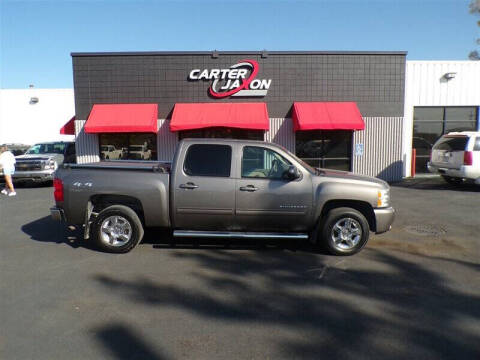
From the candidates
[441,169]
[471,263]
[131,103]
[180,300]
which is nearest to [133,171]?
[180,300]

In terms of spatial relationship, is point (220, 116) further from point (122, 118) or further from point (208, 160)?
point (208, 160)

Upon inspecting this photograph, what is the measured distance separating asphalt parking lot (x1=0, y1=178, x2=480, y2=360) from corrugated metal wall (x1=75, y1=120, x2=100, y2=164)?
29.1 feet

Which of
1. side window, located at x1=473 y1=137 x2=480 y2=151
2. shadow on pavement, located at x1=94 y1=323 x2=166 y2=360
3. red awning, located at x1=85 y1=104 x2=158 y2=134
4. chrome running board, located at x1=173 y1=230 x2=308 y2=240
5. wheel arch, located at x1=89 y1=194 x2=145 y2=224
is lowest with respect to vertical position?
shadow on pavement, located at x1=94 y1=323 x2=166 y2=360

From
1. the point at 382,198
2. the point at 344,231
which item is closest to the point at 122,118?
the point at 344,231

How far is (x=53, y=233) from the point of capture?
7.13 meters

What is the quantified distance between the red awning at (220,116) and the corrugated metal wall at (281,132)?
92cm

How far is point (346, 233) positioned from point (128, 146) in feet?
38.5

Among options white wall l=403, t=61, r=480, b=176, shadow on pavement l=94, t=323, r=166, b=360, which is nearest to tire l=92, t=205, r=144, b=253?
shadow on pavement l=94, t=323, r=166, b=360

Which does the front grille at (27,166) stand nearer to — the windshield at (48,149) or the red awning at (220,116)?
the windshield at (48,149)

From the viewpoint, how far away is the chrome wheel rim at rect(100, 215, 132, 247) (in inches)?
228

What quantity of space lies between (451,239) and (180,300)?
5172 mm

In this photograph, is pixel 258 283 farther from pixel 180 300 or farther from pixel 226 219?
pixel 226 219

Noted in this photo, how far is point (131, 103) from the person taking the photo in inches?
Result: 586

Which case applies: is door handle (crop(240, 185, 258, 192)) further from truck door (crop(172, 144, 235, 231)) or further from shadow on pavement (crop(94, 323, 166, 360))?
shadow on pavement (crop(94, 323, 166, 360))
